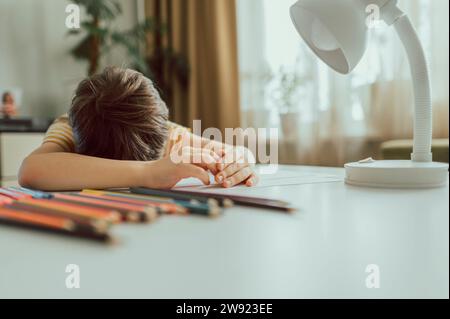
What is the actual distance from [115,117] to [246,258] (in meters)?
0.61

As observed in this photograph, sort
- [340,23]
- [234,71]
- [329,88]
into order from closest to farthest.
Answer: [340,23] < [329,88] < [234,71]

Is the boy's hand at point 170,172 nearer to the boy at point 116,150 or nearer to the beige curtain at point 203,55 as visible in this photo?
the boy at point 116,150

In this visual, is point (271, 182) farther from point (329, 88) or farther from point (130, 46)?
point (130, 46)

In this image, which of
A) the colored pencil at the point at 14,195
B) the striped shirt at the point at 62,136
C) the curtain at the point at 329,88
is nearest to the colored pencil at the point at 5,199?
the colored pencil at the point at 14,195

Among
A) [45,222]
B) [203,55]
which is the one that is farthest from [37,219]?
[203,55]

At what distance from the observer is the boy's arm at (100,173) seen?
680mm

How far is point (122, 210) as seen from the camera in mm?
405

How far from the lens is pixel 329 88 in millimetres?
2635

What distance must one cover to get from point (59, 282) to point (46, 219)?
0.12 metres

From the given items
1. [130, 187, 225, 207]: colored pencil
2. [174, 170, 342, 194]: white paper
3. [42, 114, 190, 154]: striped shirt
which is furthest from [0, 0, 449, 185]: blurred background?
[130, 187, 225, 207]: colored pencil

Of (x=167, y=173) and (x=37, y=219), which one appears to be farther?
(x=167, y=173)

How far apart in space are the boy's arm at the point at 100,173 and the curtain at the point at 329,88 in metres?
2.04
